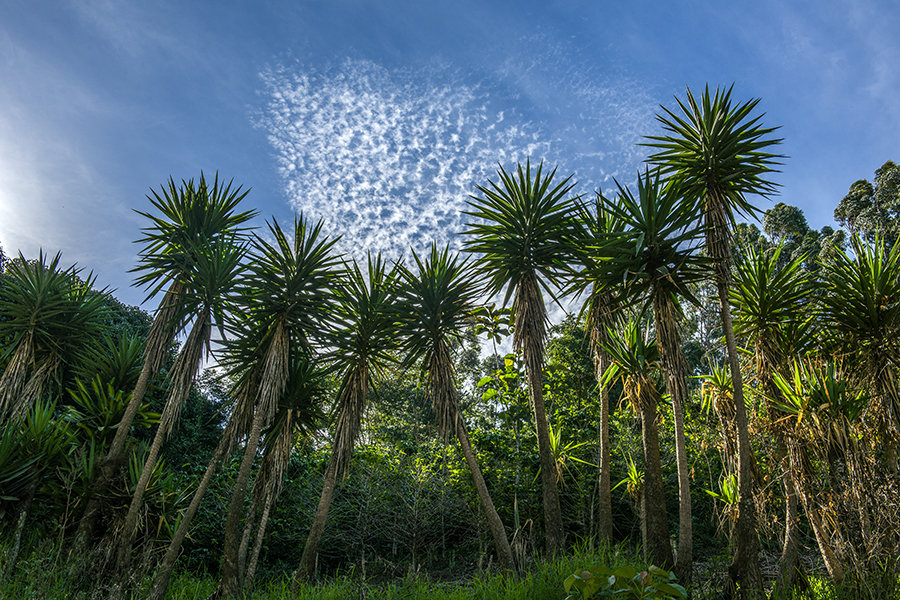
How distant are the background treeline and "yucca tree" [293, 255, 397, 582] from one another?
5 cm

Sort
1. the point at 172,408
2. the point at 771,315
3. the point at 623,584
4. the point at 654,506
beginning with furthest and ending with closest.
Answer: the point at 172,408, the point at 771,315, the point at 654,506, the point at 623,584

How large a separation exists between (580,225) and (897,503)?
6.33 meters

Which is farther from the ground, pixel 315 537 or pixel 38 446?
pixel 38 446

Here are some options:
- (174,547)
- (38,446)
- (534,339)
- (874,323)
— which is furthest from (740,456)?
(38,446)

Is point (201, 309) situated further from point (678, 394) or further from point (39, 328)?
point (678, 394)

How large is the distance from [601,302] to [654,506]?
4136 millimetres

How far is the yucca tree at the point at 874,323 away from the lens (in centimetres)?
741

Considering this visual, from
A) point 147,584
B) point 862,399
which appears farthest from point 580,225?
point 147,584

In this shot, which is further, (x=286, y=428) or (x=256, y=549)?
(x=286, y=428)

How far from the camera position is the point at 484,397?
11500 millimetres

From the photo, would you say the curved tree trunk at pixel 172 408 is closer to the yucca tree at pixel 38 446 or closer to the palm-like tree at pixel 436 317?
the yucca tree at pixel 38 446

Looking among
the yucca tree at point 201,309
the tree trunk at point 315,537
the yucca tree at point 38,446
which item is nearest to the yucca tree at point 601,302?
the tree trunk at point 315,537

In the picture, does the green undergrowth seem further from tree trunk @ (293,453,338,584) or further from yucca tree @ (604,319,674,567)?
tree trunk @ (293,453,338,584)

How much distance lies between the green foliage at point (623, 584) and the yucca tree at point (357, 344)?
702cm
